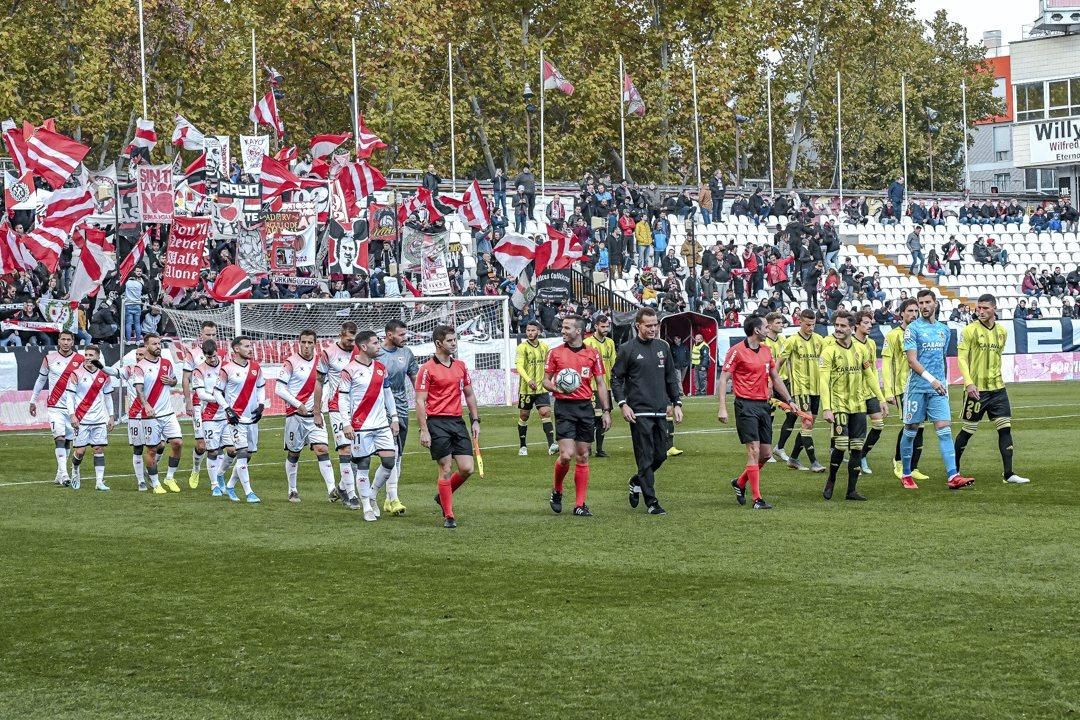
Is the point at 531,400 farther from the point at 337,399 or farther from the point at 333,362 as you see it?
the point at 337,399

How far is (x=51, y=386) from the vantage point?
69.3 ft

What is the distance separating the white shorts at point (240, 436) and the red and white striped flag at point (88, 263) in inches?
573

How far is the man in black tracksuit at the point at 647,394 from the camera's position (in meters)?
15.6

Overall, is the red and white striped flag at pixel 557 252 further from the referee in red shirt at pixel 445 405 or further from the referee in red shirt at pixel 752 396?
the referee in red shirt at pixel 445 405

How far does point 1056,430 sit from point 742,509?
11424 millimetres

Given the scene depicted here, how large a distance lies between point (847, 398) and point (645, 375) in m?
2.47

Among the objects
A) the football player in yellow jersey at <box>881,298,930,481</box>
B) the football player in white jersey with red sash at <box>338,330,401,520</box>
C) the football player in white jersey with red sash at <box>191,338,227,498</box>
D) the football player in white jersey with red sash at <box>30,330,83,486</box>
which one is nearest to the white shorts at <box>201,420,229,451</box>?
the football player in white jersey with red sash at <box>191,338,227,498</box>

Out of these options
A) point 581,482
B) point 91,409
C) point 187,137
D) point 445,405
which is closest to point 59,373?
point 91,409

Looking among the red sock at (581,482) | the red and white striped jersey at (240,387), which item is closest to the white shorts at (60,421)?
the red and white striped jersey at (240,387)

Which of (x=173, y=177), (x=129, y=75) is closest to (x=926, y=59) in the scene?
(x=129, y=75)

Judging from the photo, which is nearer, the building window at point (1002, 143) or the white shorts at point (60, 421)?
the white shorts at point (60, 421)

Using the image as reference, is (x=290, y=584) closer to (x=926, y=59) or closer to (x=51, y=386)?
(x=51, y=386)

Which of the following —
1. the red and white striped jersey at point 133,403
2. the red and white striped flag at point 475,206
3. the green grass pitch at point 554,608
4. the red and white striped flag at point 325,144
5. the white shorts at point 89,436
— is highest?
the red and white striped flag at point 325,144

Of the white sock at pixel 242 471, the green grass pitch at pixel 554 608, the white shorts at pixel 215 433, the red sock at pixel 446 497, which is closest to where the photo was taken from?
the green grass pitch at pixel 554 608
